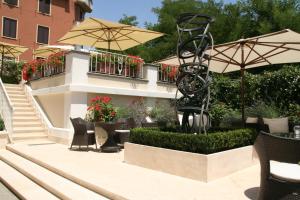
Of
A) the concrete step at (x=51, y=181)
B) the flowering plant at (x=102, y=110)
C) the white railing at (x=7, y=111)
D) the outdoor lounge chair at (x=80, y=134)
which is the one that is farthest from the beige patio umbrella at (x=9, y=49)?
the concrete step at (x=51, y=181)

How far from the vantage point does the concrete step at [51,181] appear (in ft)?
16.8

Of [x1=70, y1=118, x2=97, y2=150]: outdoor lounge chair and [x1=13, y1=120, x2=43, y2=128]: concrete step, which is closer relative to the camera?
[x1=70, y1=118, x2=97, y2=150]: outdoor lounge chair

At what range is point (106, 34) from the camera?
1260 centimetres

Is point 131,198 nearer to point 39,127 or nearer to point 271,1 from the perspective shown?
point 39,127

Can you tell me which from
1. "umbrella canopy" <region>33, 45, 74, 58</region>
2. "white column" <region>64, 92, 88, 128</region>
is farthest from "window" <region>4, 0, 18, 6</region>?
"white column" <region>64, 92, 88, 128</region>

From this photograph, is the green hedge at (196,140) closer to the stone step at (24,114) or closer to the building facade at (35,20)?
the stone step at (24,114)

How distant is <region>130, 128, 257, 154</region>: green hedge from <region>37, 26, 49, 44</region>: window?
86.6ft

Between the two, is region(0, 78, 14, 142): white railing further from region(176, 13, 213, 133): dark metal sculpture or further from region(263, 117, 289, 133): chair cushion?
region(263, 117, 289, 133): chair cushion

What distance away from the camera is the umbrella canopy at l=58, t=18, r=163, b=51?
11.1 metres

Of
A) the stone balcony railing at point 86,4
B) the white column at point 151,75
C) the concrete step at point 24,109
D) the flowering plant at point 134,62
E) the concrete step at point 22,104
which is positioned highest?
the stone balcony railing at point 86,4

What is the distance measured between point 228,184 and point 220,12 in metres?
23.5

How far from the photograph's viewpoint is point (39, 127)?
39.9ft

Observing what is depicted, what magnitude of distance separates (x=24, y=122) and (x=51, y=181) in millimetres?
6782

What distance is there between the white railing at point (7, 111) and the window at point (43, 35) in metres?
19.7
